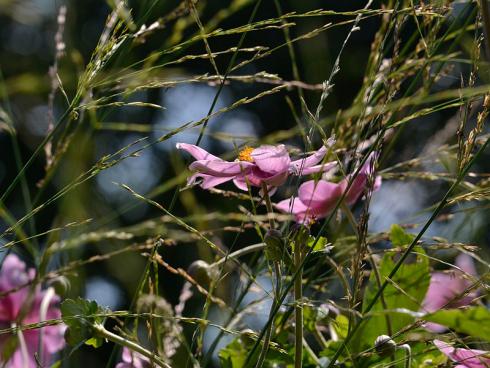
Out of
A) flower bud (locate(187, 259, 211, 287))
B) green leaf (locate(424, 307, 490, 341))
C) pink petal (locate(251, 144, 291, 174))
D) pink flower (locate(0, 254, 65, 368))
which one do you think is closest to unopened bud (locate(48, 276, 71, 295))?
pink flower (locate(0, 254, 65, 368))

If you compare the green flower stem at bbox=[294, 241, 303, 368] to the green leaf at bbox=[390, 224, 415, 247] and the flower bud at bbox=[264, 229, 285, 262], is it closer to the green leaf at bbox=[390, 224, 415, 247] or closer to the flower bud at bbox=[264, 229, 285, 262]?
the flower bud at bbox=[264, 229, 285, 262]

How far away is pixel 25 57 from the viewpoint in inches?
157

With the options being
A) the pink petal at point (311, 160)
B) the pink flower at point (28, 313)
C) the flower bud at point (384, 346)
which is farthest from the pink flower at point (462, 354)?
the pink flower at point (28, 313)

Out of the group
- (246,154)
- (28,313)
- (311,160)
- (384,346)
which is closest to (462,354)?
(384,346)

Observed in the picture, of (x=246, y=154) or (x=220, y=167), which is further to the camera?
(x=246, y=154)

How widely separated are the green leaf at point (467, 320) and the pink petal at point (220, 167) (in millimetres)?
210

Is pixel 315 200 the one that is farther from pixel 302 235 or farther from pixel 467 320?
pixel 467 320

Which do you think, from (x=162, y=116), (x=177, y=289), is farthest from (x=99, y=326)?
(x=162, y=116)

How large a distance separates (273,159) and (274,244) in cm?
7

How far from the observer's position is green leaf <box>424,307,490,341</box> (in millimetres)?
437

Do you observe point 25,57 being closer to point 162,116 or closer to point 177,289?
point 162,116

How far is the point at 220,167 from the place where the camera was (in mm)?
624

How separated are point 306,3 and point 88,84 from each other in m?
3.06

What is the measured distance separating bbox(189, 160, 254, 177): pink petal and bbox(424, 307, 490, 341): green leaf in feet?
0.69
